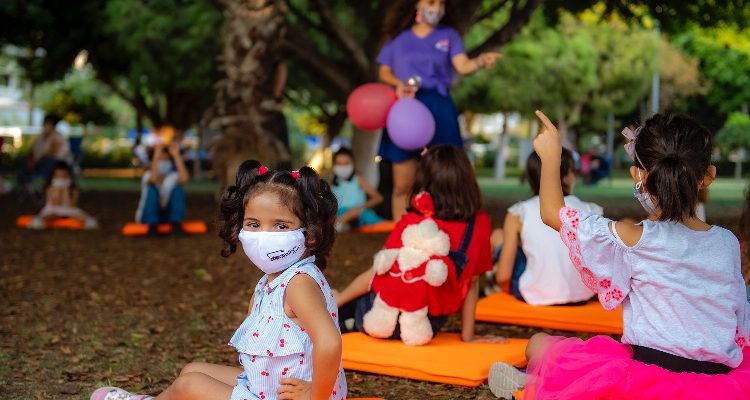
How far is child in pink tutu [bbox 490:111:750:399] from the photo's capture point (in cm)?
335

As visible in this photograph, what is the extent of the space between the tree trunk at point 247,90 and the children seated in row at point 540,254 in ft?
19.4

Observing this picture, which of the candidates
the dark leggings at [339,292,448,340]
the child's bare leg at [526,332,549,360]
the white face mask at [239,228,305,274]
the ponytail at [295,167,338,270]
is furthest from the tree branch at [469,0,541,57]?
the white face mask at [239,228,305,274]

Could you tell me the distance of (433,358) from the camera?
4840mm

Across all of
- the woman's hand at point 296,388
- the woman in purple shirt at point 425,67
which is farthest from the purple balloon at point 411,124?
the woman's hand at point 296,388

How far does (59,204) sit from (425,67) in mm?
7231

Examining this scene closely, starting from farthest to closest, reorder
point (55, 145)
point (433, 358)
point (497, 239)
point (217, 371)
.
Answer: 1. point (55, 145)
2. point (497, 239)
3. point (433, 358)
4. point (217, 371)

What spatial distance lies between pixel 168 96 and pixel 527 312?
25.8 meters

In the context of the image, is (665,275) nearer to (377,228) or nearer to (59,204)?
(377,228)

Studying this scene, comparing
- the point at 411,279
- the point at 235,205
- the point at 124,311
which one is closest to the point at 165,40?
the point at 124,311

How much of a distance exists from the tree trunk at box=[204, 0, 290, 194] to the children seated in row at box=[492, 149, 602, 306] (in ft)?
19.4

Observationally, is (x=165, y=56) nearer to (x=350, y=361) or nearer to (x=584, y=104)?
(x=350, y=361)

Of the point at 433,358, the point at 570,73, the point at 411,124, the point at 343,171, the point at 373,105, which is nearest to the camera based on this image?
the point at 433,358

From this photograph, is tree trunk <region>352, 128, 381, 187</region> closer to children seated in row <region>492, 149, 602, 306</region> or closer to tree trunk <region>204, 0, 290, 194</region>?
tree trunk <region>204, 0, 290, 194</region>

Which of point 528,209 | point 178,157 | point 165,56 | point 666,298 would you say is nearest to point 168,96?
point 165,56
